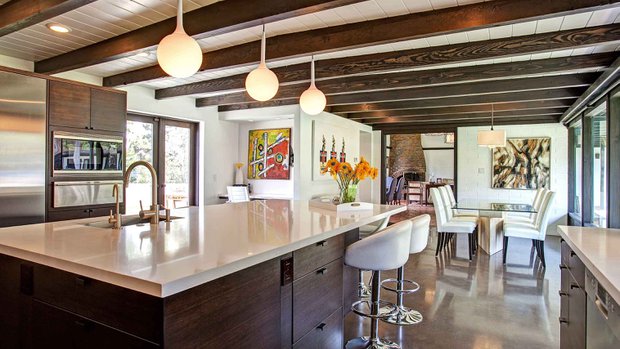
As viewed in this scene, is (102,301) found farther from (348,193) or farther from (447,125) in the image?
(447,125)

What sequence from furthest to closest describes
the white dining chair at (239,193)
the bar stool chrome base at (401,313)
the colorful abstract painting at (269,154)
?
the colorful abstract painting at (269,154), the white dining chair at (239,193), the bar stool chrome base at (401,313)

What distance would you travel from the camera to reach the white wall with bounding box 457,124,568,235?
7.32 meters

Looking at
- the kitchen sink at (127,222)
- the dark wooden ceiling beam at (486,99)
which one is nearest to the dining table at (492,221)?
the dark wooden ceiling beam at (486,99)

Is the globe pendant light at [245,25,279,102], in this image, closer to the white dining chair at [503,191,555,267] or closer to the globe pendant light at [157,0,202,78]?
the globe pendant light at [157,0,202,78]

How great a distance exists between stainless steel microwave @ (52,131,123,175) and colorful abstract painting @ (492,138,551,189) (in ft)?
23.8

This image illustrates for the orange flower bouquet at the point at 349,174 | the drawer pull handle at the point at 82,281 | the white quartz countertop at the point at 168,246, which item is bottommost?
the drawer pull handle at the point at 82,281

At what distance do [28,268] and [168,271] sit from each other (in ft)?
2.72

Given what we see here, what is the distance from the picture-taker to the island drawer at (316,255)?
176 cm

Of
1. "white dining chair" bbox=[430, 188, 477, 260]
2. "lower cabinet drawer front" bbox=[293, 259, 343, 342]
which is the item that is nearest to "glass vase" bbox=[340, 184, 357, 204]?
"lower cabinet drawer front" bbox=[293, 259, 343, 342]

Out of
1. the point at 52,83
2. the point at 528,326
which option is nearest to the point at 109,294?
the point at 528,326

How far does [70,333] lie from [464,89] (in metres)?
5.01

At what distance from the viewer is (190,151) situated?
6.45 metres

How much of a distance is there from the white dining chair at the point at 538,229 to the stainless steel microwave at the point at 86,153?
5.17 metres

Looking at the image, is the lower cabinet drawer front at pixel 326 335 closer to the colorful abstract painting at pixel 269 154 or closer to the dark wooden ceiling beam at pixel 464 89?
the dark wooden ceiling beam at pixel 464 89
